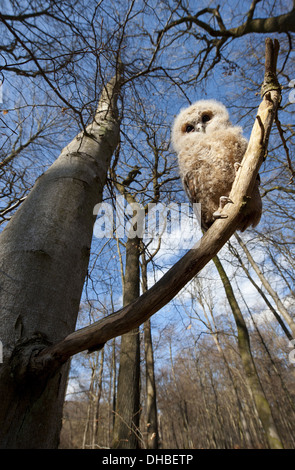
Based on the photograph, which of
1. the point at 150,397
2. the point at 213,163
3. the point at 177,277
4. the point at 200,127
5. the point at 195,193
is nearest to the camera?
the point at 177,277

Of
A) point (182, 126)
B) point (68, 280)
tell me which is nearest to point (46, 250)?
point (68, 280)

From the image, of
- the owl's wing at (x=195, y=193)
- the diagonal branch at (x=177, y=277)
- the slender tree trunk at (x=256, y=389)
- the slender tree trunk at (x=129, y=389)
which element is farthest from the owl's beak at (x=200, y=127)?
the slender tree trunk at (x=256, y=389)

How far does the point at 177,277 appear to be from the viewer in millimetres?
771

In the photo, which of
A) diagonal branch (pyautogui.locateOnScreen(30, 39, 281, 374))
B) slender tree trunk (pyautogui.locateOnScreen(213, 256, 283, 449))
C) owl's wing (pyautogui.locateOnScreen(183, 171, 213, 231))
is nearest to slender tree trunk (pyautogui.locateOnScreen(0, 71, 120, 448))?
diagonal branch (pyautogui.locateOnScreen(30, 39, 281, 374))

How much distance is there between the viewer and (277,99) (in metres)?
1.12

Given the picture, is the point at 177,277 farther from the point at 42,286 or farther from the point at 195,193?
the point at 195,193

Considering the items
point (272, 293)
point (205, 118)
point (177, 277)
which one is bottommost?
point (177, 277)


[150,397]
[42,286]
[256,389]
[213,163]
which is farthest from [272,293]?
[42,286]

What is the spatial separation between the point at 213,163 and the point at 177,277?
78 centimetres

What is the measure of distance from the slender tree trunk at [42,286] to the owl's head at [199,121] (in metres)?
0.70

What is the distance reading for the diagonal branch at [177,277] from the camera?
660 mm

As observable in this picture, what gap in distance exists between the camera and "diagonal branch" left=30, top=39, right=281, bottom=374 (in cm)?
66

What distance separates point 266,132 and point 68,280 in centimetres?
97

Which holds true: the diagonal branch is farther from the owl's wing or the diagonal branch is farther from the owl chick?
the owl's wing
